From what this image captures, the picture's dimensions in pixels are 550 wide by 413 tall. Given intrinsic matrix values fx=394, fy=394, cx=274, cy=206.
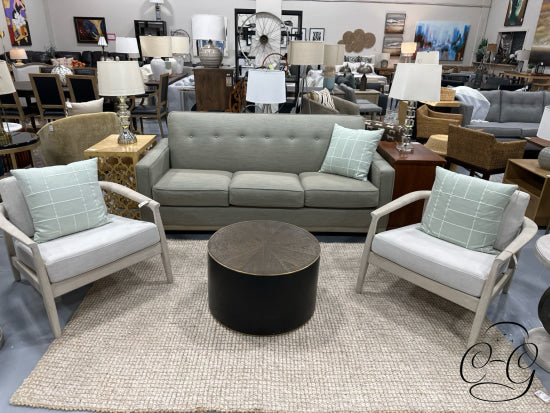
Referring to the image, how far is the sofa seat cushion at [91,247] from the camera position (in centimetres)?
193

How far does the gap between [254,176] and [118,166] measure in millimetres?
1035

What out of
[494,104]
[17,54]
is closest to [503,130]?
[494,104]

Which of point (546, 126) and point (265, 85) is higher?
point (265, 85)

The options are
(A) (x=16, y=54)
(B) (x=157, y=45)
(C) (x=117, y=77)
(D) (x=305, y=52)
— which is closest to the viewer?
(C) (x=117, y=77)

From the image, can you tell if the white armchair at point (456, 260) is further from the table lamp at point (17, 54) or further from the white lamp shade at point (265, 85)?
the table lamp at point (17, 54)

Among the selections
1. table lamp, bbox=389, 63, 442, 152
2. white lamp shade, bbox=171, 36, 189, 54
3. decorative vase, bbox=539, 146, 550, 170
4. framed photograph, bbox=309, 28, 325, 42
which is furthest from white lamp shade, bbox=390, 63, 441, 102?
framed photograph, bbox=309, 28, 325, 42

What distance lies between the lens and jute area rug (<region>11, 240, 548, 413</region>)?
1685 millimetres

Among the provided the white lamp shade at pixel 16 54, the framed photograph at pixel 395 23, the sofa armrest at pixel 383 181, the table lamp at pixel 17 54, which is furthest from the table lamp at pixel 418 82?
the framed photograph at pixel 395 23

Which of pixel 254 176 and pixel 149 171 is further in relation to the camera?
pixel 254 176

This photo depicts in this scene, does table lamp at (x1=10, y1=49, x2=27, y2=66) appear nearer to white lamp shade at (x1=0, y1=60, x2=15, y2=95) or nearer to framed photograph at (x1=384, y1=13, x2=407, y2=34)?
white lamp shade at (x1=0, y1=60, x2=15, y2=95)

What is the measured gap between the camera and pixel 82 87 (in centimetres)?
521

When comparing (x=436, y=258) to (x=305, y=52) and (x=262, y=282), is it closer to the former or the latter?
(x=262, y=282)

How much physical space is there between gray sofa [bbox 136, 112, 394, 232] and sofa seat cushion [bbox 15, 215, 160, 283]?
631mm

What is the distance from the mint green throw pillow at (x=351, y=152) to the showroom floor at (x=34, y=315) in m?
1.28
